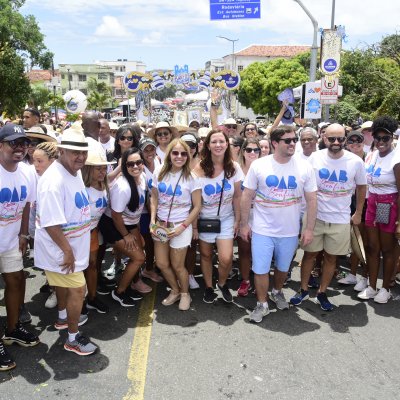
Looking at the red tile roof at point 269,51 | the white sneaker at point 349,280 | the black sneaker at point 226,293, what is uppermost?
the red tile roof at point 269,51

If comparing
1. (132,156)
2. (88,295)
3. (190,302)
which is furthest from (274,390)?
(132,156)

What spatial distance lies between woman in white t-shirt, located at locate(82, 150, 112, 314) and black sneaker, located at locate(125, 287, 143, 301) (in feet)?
1.23

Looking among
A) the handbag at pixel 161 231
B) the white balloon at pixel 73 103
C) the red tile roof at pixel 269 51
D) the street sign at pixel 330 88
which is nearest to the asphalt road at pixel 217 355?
the handbag at pixel 161 231

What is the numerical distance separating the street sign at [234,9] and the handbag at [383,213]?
34.7 ft

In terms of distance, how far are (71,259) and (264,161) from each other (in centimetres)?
207

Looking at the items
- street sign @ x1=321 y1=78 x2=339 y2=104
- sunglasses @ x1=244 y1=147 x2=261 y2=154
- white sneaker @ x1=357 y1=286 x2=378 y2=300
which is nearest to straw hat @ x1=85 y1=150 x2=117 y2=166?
sunglasses @ x1=244 y1=147 x2=261 y2=154

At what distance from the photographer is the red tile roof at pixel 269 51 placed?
8293cm

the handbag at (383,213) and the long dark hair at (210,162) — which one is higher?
the long dark hair at (210,162)

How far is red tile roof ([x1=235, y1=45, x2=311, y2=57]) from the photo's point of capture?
82.9 m

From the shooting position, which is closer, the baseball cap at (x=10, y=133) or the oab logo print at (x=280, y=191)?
the baseball cap at (x=10, y=133)

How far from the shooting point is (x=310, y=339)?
12.3 feet

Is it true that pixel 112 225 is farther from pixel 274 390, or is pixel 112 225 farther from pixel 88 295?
pixel 274 390

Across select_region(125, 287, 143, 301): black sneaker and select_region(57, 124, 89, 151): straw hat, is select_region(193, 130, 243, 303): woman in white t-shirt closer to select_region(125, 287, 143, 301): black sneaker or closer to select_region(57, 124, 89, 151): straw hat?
select_region(125, 287, 143, 301): black sneaker

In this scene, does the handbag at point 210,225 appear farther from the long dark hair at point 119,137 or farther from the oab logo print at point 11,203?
the oab logo print at point 11,203
